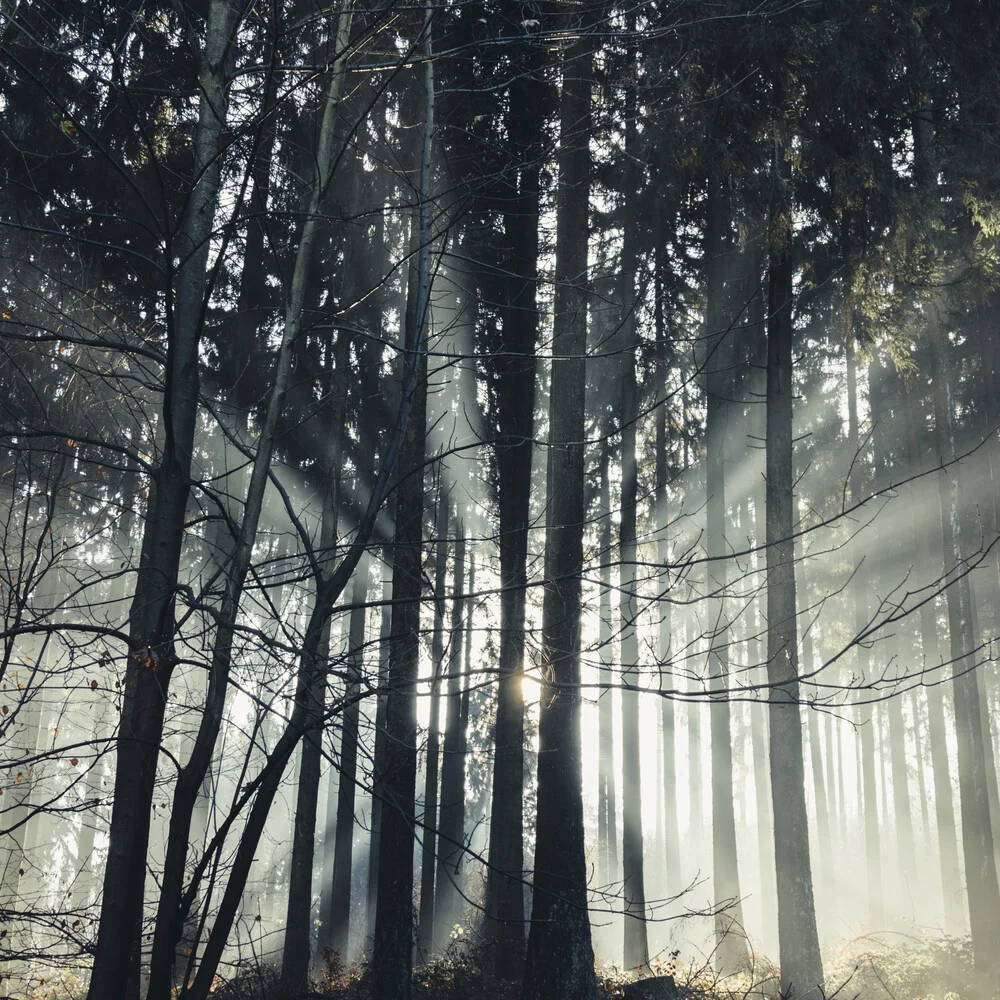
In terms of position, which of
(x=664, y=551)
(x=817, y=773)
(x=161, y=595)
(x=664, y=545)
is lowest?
(x=817, y=773)

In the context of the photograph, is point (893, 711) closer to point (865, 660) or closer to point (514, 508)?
point (865, 660)

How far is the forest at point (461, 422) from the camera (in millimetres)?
2990

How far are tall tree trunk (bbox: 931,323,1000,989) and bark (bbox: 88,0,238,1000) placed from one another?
1170cm

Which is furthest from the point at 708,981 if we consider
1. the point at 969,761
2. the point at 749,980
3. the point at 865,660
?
the point at 865,660

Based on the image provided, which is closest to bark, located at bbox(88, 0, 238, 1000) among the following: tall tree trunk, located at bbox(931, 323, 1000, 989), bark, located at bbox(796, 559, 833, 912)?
tall tree trunk, located at bbox(931, 323, 1000, 989)

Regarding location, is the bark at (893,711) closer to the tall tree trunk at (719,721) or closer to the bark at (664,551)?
the tall tree trunk at (719,721)

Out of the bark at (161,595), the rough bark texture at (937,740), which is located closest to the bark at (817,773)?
the rough bark texture at (937,740)

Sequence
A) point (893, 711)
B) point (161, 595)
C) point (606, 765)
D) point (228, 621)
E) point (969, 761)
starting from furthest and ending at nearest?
point (606, 765)
point (893, 711)
point (969, 761)
point (161, 595)
point (228, 621)

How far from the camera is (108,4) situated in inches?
182

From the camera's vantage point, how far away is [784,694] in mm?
8648

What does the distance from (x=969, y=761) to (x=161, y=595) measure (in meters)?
13.8

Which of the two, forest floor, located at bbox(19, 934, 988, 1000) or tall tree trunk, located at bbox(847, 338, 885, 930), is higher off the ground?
tall tree trunk, located at bbox(847, 338, 885, 930)

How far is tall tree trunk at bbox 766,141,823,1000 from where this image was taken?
28.9ft

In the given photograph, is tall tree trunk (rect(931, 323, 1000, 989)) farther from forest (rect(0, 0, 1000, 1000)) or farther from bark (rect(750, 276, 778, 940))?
bark (rect(750, 276, 778, 940))
